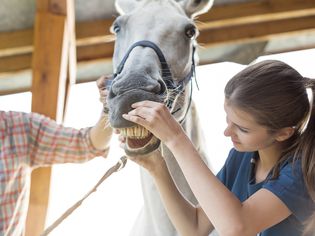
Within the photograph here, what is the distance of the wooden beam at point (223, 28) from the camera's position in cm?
319

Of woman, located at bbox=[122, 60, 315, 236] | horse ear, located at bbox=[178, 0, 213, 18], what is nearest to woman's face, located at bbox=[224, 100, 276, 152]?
woman, located at bbox=[122, 60, 315, 236]

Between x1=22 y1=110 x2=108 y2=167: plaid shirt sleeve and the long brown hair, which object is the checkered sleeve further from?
the long brown hair

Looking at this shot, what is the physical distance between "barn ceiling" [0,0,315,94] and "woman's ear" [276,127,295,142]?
1.77 meters

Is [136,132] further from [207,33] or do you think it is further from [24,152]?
[207,33]

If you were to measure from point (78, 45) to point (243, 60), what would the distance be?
1.14 meters

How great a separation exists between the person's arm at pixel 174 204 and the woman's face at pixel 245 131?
9.0 inches

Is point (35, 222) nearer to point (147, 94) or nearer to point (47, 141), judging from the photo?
point (47, 141)

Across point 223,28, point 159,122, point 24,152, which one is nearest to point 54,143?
point 24,152

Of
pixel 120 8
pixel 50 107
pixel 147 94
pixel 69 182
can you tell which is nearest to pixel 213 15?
pixel 50 107

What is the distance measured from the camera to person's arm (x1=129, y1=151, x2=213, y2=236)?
4.50 feet

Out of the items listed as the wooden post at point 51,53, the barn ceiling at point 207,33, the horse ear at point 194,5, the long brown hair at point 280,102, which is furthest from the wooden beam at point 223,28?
the long brown hair at point 280,102

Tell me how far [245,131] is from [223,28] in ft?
8.04

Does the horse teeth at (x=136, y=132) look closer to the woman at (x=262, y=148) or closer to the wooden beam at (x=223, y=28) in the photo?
the woman at (x=262, y=148)

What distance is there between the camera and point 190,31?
1710mm
